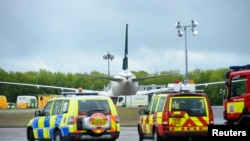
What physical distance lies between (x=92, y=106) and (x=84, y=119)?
0.63 metres

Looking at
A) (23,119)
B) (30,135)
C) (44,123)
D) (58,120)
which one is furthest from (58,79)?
(58,120)

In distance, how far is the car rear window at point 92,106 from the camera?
2033cm

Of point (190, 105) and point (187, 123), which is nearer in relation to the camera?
point (187, 123)

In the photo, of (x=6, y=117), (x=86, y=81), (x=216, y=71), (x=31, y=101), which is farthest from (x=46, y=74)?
(x=6, y=117)

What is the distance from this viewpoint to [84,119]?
20016 millimetres

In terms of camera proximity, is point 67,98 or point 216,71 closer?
point 67,98

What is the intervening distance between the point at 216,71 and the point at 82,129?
461 ft

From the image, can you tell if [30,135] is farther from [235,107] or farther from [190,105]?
[235,107]

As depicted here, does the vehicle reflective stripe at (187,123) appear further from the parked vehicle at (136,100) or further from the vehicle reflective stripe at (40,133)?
the parked vehicle at (136,100)

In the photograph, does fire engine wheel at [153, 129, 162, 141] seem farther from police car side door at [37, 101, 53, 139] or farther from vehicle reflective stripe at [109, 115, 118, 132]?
police car side door at [37, 101, 53, 139]

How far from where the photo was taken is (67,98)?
20.9 metres

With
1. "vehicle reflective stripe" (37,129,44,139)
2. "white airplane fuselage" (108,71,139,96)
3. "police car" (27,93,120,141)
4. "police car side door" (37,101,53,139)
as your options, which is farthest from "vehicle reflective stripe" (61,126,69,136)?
"white airplane fuselage" (108,71,139,96)

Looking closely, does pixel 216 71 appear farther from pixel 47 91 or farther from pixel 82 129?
pixel 82 129

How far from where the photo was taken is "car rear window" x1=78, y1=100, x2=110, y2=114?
2033 cm
